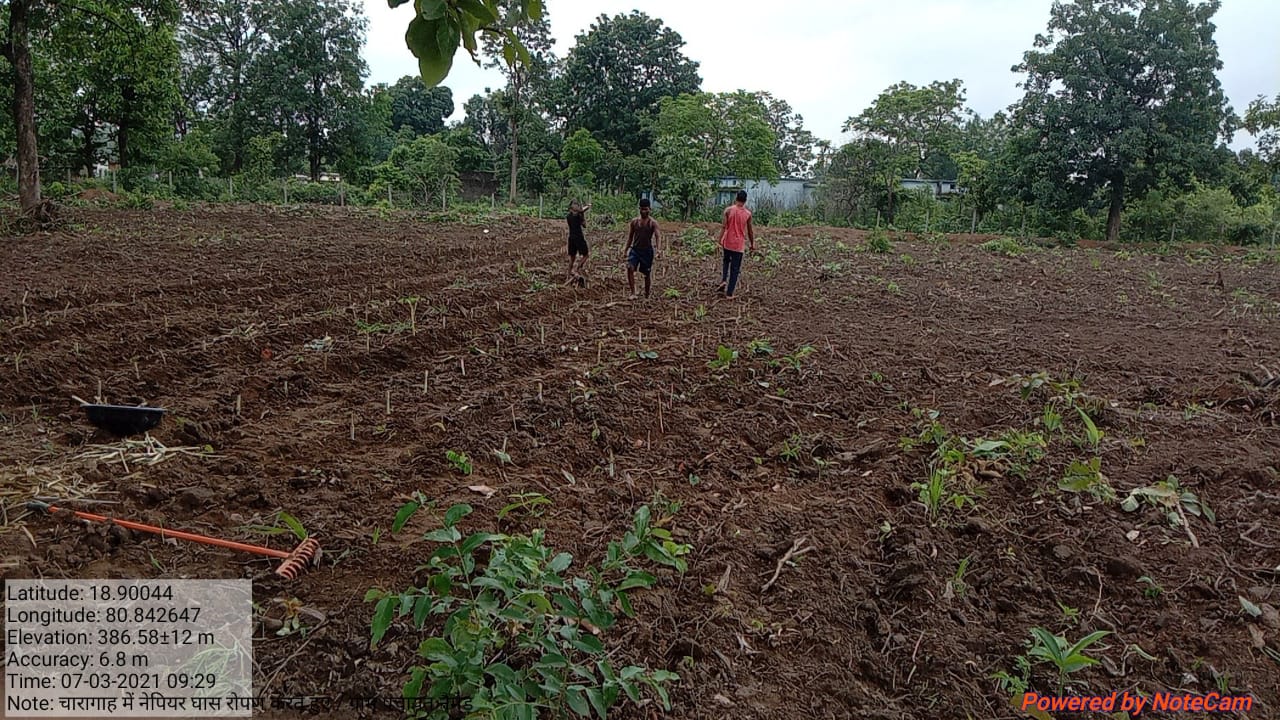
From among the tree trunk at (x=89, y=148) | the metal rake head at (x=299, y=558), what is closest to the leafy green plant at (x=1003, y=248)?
the metal rake head at (x=299, y=558)

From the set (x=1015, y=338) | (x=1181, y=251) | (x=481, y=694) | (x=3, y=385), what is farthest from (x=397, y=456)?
(x=1181, y=251)

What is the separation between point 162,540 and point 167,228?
48.4ft

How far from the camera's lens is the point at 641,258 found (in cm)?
955

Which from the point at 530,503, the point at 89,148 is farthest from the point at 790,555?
the point at 89,148

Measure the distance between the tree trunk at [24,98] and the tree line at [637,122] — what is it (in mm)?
55

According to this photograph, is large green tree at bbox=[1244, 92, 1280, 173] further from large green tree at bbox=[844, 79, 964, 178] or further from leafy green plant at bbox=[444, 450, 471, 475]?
Answer: leafy green plant at bbox=[444, 450, 471, 475]

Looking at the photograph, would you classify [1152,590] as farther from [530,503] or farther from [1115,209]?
[1115,209]

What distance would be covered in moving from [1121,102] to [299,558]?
28487mm

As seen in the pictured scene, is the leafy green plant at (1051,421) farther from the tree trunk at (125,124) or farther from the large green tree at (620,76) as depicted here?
the large green tree at (620,76)

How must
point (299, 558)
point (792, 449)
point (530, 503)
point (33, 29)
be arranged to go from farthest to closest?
point (33, 29), point (792, 449), point (530, 503), point (299, 558)

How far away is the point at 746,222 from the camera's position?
31.7 ft

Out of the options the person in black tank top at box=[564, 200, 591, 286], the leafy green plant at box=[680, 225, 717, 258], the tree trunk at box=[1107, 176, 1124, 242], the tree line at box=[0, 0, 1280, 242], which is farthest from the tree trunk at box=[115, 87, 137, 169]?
the tree trunk at box=[1107, 176, 1124, 242]

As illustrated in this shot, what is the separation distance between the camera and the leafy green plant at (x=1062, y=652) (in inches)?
89.3

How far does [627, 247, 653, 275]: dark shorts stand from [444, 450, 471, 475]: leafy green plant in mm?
5798
